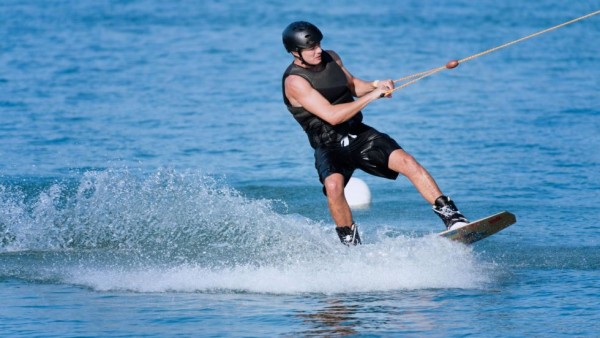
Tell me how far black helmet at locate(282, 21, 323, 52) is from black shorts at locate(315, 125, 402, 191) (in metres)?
0.85

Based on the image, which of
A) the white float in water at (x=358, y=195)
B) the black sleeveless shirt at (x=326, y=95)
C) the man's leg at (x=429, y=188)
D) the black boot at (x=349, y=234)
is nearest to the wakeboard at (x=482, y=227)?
the man's leg at (x=429, y=188)

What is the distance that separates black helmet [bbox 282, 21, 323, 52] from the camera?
9461mm

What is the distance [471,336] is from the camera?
312 inches

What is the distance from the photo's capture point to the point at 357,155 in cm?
975

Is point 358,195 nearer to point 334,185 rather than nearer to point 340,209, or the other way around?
point 340,209

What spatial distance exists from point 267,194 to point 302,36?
14.7ft

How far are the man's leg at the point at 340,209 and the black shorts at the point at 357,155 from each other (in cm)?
11

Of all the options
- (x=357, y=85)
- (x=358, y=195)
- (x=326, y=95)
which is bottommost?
(x=358, y=195)

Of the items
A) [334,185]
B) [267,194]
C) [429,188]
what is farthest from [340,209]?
[267,194]

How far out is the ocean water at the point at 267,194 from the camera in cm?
872

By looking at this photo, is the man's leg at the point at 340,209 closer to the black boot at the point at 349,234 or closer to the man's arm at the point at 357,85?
the black boot at the point at 349,234

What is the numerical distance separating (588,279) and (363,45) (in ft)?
63.7

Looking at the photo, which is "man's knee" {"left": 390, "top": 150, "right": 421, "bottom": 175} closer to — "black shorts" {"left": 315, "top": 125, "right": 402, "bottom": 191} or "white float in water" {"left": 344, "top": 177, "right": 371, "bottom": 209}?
"black shorts" {"left": 315, "top": 125, "right": 402, "bottom": 191}

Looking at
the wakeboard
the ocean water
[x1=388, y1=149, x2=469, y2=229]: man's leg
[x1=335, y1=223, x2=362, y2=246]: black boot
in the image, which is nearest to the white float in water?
the ocean water
